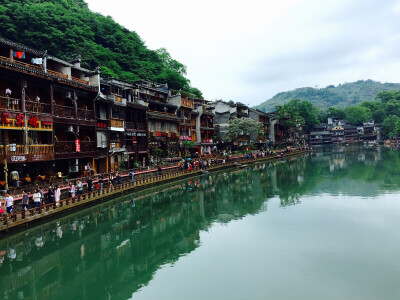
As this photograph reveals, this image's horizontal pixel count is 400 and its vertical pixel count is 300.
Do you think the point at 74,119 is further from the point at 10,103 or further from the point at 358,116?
the point at 358,116

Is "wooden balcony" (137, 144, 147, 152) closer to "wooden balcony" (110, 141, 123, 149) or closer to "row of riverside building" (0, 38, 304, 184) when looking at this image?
"row of riverside building" (0, 38, 304, 184)

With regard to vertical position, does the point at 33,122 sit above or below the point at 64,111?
below

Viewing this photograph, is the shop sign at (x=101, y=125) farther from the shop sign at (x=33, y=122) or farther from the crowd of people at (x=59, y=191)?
the shop sign at (x=33, y=122)

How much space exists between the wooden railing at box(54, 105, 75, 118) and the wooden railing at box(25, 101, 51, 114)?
91 centimetres

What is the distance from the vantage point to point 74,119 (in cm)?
3225

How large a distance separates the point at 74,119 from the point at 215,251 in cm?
2217

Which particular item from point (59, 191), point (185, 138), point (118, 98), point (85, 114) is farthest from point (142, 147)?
point (59, 191)

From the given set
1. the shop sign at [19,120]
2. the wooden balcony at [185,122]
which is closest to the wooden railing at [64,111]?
the shop sign at [19,120]

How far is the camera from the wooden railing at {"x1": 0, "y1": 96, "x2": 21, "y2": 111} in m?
24.7

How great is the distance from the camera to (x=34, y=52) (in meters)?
29.1

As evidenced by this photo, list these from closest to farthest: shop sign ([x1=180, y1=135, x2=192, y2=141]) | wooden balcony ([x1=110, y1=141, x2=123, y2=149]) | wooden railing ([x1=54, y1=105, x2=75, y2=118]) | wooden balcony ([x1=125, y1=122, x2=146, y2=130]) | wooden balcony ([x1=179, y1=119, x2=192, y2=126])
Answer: wooden railing ([x1=54, y1=105, x2=75, y2=118])
wooden balcony ([x1=110, y1=141, x2=123, y2=149])
wooden balcony ([x1=125, y1=122, x2=146, y2=130])
shop sign ([x1=180, y1=135, x2=192, y2=141])
wooden balcony ([x1=179, y1=119, x2=192, y2=126])

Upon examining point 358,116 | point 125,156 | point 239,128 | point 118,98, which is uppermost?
point 358,116

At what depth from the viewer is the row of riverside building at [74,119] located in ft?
84.7

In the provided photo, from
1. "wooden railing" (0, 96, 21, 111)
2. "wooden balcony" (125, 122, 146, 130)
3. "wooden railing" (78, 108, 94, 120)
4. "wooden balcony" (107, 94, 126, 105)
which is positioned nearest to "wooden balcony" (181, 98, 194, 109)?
"wooden balcony" (125, 122, 146, 130)
